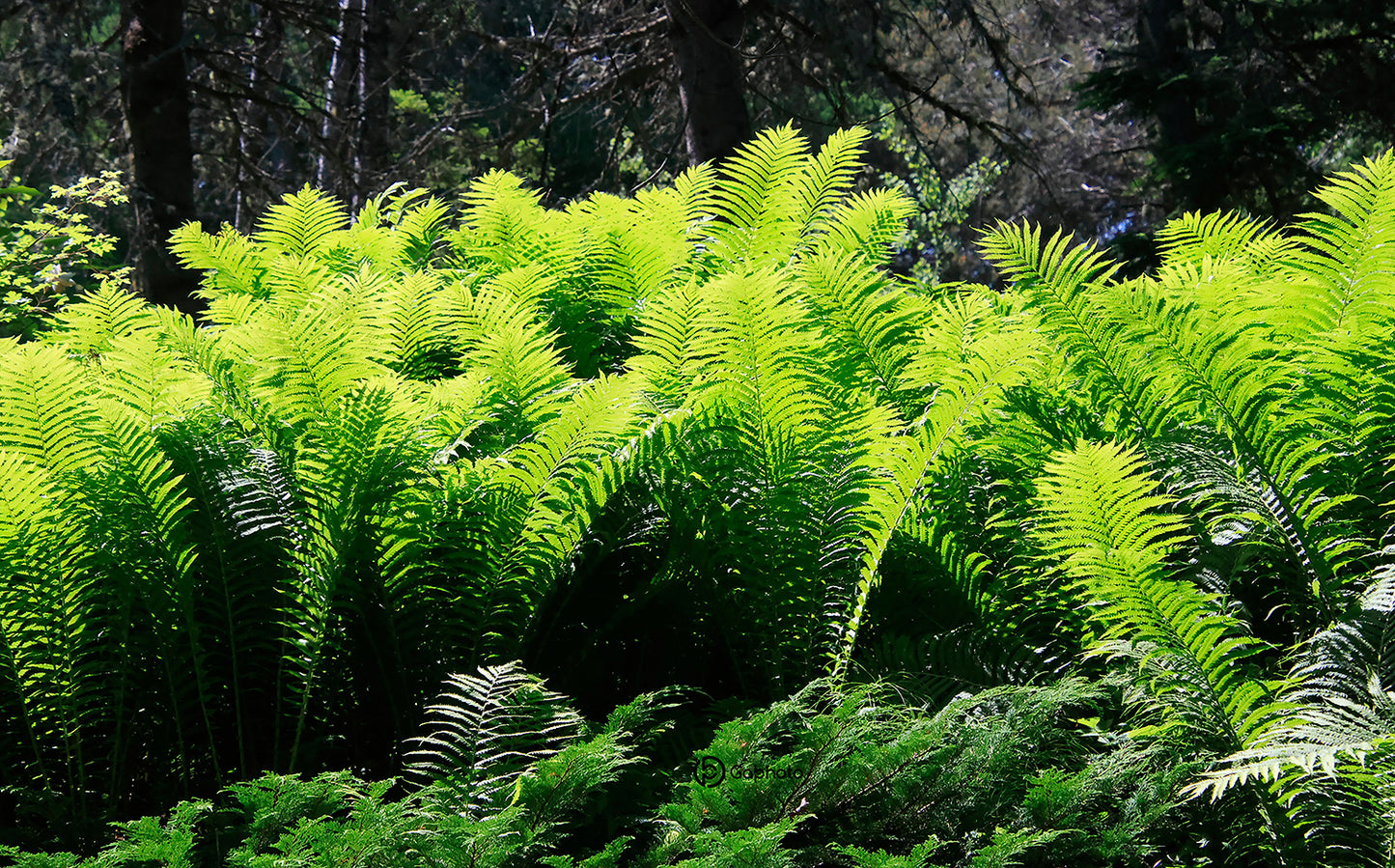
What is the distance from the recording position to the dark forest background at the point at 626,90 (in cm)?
837

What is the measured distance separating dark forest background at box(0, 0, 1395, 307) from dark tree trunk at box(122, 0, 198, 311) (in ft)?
0.05

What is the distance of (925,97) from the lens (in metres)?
8.45

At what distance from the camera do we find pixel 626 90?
9.86 m

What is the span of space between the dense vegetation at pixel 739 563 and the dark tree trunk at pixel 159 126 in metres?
6.64

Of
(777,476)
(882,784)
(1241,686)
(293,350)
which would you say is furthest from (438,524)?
(1241,686)

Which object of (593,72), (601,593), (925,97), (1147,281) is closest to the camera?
(601,593)

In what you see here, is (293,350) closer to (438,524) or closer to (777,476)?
(438,524)

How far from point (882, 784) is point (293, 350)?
1.20 m

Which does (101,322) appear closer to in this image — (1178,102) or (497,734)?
(497,734)

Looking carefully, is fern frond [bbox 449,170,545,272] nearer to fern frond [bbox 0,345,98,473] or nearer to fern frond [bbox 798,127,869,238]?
fern frond [bbox 798,127,869,238]

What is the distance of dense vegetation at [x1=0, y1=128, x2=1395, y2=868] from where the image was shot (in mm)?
1499

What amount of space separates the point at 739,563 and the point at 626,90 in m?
Result: 8.63
